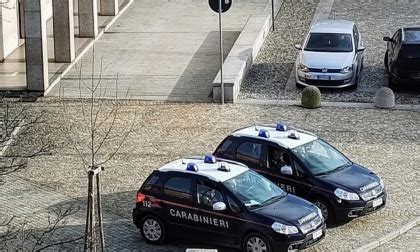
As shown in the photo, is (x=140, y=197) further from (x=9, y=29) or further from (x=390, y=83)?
(x=9, y=29)

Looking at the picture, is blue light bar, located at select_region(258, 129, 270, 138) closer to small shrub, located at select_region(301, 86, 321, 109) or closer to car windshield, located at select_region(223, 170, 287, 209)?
car windshield, located at select_region(223, 170, 287, 209)

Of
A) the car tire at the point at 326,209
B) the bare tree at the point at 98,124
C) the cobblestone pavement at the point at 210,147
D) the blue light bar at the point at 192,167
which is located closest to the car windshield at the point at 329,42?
the cobblestone pavement at the point at 210,147

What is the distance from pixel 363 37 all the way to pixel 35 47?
10828 mm

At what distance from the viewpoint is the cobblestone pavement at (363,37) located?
90.2ft

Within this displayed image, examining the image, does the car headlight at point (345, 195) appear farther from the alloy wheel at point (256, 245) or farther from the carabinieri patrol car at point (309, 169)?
the alloy wheel at point (256, 245)

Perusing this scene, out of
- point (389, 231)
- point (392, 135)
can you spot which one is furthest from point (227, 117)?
point (389, 231)

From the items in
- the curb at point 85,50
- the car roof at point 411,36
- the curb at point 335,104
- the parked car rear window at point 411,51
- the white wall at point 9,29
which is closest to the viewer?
the curb at point 335,104

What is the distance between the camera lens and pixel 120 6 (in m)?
37.0

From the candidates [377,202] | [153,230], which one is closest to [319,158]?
[377,202]

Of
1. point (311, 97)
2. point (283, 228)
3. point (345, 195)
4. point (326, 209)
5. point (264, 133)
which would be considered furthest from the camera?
point (311, 97)

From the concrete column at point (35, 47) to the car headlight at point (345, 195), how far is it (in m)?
11.4

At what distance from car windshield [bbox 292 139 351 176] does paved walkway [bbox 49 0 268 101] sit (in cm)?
808

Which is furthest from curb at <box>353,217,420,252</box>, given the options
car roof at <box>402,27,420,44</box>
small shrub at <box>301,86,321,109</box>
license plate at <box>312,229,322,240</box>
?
car roof at <box>402,27,420,44</box>

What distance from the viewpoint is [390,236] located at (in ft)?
58.5
